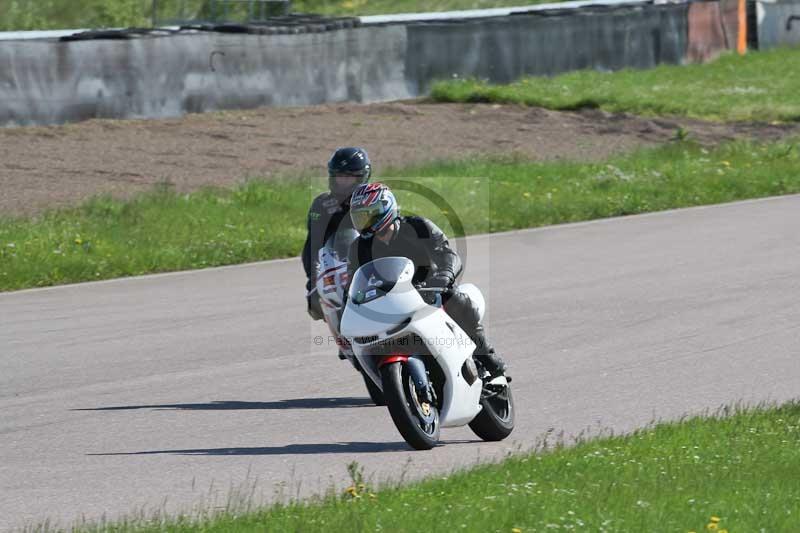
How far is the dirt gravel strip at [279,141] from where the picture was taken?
69.0ft

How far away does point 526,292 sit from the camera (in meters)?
14.7

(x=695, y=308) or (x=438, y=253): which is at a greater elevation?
(x=438, y=253)

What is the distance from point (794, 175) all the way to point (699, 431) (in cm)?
1512

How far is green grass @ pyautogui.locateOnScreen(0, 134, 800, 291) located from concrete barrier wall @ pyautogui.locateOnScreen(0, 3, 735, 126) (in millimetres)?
4018

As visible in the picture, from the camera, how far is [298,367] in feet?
37.7

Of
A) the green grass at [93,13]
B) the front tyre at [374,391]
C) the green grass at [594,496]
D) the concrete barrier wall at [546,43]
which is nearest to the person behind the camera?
the green grass at [594,496]

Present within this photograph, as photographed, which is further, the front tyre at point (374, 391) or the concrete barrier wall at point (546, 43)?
the concrete barrier wall at point (546, 43)

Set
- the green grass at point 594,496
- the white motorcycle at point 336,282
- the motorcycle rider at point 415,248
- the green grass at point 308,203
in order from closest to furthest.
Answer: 1. the green grass at point 594,496
2. the motorcycle rider at point 415,248
3. the white motorcycle at point 336,282
4. the green grass at point 308,203

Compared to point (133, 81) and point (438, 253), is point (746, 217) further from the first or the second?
point (438, 253)

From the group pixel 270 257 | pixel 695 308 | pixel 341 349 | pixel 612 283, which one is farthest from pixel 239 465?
pixel 270 257

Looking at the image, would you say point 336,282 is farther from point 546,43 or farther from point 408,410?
point 546,43

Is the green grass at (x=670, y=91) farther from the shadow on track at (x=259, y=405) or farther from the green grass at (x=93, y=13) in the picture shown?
the shadow on track at (x=259, y=405)

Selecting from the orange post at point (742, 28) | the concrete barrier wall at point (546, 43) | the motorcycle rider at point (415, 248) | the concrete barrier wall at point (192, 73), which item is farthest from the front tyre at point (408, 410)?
the orange post at point (742, 28)

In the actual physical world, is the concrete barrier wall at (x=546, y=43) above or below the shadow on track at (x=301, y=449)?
below
